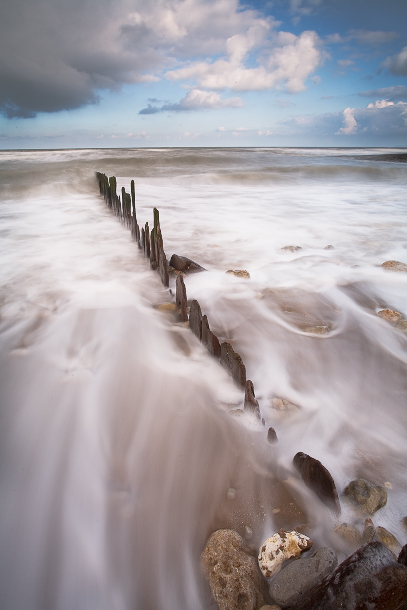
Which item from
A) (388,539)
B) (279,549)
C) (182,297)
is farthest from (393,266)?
(279,549)

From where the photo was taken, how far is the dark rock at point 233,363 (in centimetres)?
210

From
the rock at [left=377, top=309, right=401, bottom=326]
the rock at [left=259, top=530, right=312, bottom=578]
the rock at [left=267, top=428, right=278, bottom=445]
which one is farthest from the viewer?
the rock at [left=377, top=309, right=401, bottom=326]

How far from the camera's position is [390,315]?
3.13 metres

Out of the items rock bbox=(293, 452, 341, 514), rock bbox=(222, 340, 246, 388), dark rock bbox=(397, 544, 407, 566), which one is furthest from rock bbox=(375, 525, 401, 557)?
rock bbox=(222, 340, 246, 388)

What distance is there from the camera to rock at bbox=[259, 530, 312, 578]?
1263 millimetres

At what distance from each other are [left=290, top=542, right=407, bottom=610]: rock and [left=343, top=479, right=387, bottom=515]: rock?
0.50m

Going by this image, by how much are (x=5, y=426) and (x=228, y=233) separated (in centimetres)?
516

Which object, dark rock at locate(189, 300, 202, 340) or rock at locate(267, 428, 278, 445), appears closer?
rock at locate(267, 428, 278, 445)

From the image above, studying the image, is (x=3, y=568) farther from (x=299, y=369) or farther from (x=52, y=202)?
(x=52, y=202)

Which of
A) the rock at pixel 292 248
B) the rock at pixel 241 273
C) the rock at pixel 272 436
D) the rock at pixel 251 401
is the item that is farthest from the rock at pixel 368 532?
the rock at pixel 292 248

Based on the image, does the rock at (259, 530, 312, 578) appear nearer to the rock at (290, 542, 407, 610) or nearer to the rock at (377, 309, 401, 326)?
the rock at (290, 542, 407, 610)

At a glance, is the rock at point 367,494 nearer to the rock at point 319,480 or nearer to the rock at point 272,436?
the rock at point 319,480

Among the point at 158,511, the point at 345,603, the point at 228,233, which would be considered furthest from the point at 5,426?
the point at 228,233

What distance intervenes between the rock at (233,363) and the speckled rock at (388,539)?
98cm
